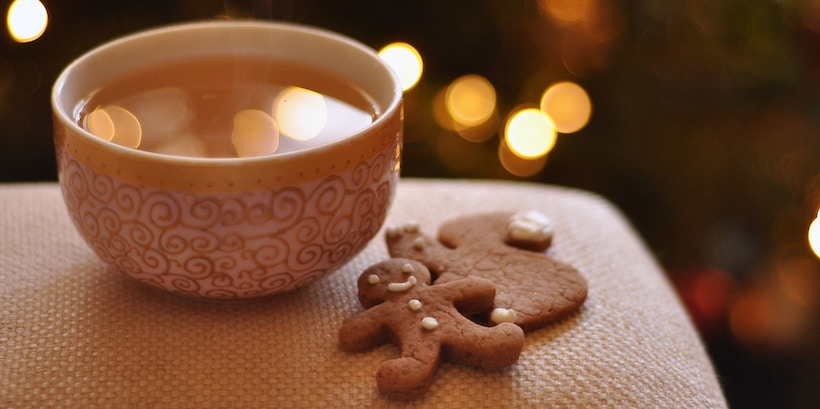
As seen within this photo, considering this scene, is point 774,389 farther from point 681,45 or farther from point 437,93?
point 437,93

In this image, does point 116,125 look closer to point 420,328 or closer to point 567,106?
point 420,328

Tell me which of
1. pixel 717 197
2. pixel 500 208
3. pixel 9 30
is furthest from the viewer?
pixel 717 197

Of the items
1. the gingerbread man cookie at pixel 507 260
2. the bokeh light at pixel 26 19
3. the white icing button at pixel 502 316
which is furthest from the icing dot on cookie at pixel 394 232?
the bokeh light at pixel 26 19

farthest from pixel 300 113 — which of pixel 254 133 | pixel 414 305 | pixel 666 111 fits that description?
pixel 666 111

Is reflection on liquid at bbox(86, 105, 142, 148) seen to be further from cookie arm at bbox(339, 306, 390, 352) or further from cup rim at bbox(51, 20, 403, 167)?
cookie arm at bbox(339, 306, 390, 352)

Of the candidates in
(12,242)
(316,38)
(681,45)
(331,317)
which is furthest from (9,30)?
(681,45)
